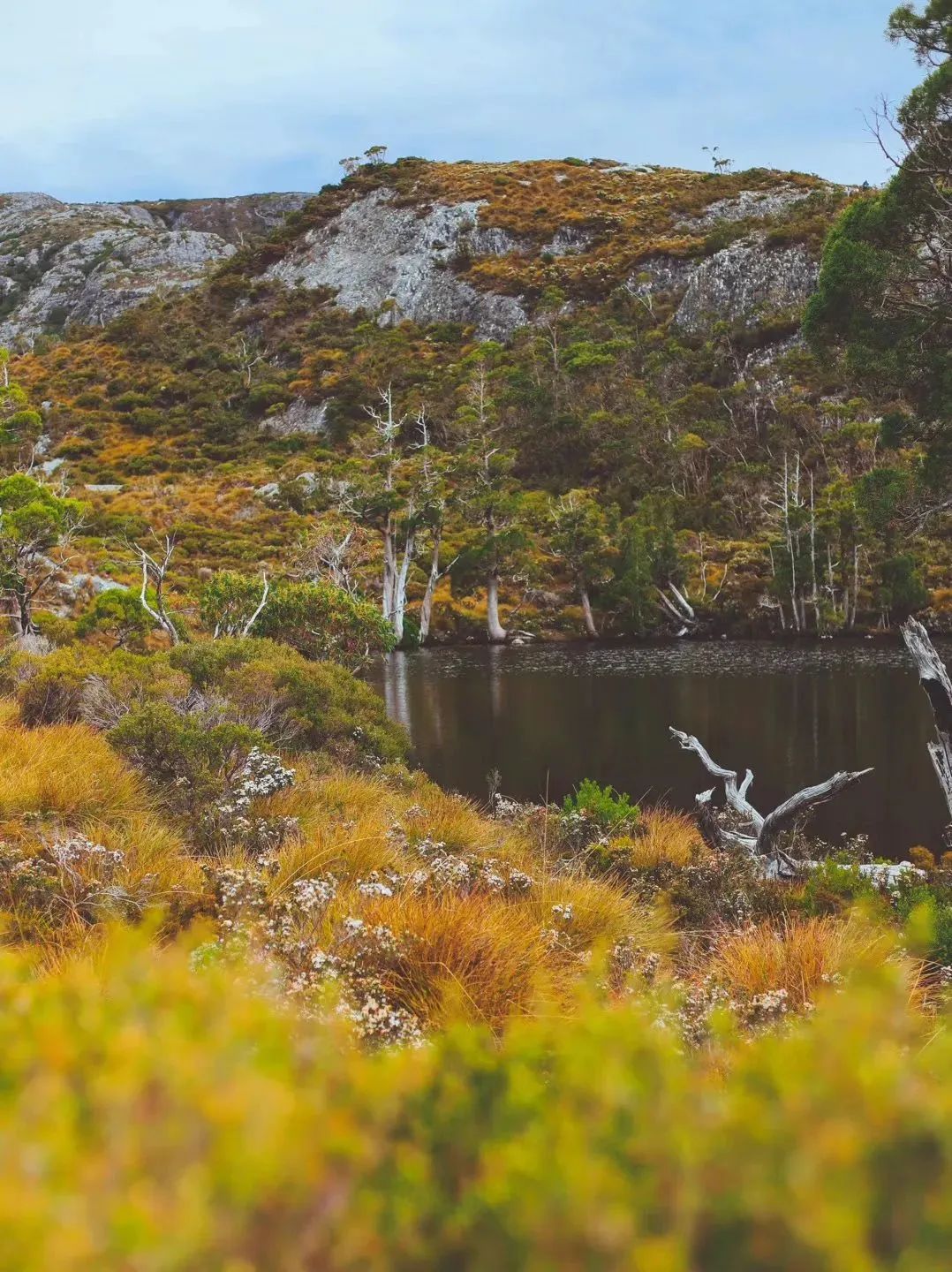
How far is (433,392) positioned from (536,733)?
49.8 meters

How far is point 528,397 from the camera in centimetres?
5769

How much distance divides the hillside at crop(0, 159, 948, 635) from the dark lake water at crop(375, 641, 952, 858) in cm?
494

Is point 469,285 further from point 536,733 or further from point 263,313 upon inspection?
point 536,733

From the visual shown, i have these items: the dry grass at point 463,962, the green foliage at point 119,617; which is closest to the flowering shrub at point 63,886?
the dry grass at point 463,962

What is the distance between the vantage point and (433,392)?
61656 millimetres

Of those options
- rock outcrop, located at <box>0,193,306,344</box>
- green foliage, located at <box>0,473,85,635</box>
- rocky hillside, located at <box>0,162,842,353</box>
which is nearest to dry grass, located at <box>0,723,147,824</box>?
green foliage, located at <box>0,473,85,635</box>

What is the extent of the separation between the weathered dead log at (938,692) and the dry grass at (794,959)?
4198 mm

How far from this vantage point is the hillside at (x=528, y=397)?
128ft

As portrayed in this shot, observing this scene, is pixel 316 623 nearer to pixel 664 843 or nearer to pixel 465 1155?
pixel 664 843

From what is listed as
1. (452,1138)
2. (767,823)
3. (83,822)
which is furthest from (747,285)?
(452,1138)

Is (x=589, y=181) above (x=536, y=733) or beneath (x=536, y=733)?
above

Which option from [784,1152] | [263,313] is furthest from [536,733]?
[263,313]

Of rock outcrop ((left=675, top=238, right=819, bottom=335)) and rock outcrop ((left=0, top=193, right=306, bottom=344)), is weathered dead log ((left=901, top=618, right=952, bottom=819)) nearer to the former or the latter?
rock outcrop ((left=675, top=238, right=819, bottom=335))

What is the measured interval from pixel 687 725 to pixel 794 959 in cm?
1320
